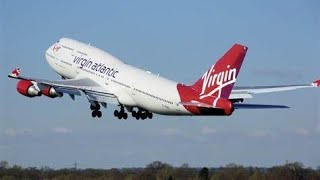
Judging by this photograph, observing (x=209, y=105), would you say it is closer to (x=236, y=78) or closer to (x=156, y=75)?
(x=236, y=78)

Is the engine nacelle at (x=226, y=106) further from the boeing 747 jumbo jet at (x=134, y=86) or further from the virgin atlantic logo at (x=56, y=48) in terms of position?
the virgin atlantic logo at (x=56, y=48)

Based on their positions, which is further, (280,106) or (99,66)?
(99,66)

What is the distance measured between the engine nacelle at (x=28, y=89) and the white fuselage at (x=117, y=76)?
758 centimetres

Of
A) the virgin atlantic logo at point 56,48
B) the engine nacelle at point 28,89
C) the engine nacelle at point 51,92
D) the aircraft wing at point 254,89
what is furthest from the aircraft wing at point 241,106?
the virgin atlantic logo at point 56,48

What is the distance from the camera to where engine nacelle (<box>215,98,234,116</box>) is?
116m

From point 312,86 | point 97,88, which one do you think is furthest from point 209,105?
point 97,88

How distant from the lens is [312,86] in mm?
121938

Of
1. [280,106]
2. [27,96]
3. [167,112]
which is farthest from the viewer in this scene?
[27,96]

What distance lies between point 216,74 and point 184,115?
6784 millimetres

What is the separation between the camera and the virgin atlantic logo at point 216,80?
117688mm

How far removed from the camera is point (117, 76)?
132625mm

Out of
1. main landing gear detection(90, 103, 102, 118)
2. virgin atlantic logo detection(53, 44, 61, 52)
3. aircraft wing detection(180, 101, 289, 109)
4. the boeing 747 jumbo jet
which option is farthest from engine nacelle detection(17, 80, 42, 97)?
aircraft wing detection(180, 101, 289, 109)

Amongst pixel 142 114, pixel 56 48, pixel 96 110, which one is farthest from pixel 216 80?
pixel 56 48

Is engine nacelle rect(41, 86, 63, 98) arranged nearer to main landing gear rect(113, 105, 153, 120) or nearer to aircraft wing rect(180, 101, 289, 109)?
main landing gear rect(113, 105, 153, 120)
